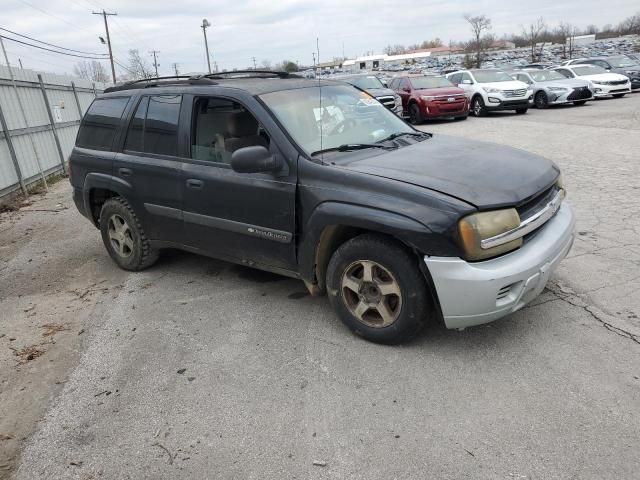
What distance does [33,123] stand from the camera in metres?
11.5

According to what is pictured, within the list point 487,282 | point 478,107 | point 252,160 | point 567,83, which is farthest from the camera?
point 567,83

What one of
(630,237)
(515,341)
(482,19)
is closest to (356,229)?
(515,341)

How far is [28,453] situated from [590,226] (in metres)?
5.51

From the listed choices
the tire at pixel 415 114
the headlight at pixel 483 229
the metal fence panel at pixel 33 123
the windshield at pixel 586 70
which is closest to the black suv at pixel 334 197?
the headlight at pixel 483 229

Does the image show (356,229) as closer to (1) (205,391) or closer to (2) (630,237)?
(1) (205,391)

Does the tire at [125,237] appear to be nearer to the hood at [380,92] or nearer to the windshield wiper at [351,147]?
the windshield wiper at [351,147]

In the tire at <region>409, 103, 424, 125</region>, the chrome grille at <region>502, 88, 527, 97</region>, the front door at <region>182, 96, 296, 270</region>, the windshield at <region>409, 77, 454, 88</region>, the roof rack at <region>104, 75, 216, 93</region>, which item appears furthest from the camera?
the windshield at <region>409, 77, 454, 88</region>

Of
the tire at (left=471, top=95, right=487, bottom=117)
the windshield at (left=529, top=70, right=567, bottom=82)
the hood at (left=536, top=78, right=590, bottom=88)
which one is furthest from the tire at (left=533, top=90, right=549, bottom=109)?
the tire at (left=471, top=95, right=487, bottom=117)

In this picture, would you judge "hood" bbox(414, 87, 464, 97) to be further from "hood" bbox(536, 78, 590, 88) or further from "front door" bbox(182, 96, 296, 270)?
"front door" bbox(182, 96, 296, 270)

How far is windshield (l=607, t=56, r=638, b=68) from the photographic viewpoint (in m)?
24.2

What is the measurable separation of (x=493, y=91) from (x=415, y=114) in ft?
9.48

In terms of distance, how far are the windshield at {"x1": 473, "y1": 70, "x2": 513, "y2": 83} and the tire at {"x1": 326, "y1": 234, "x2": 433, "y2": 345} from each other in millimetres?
17444

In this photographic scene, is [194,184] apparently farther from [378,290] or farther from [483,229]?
[483,229]

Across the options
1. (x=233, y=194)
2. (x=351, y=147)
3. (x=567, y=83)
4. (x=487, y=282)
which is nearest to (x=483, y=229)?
(x=487, y=282)
